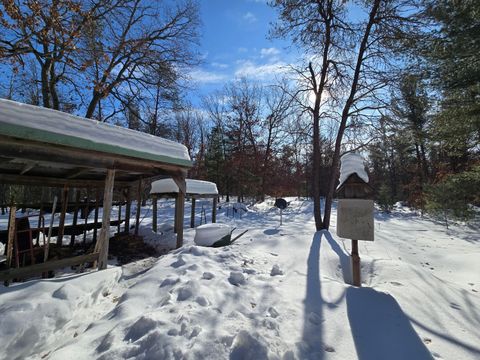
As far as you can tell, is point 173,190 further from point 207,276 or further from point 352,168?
point 352,168

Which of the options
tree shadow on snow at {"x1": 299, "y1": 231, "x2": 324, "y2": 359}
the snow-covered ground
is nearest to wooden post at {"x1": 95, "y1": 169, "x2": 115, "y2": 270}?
the snow-covered ground

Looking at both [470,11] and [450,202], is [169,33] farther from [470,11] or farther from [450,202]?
[450,202]

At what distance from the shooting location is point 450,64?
6398mm

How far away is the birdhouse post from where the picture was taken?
4.53 meters

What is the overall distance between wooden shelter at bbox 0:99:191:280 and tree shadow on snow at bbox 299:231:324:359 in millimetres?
3601

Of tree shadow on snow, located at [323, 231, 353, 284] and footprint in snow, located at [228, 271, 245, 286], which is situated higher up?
footprint in snow, located at [228, 271, 245, 286]

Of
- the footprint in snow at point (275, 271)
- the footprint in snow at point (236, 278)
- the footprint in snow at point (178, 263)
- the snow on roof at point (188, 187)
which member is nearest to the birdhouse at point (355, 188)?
the footprint in snow at point (275, 271)

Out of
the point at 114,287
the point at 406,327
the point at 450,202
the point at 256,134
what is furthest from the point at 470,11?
the point at 256,134

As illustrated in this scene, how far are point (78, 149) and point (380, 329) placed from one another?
5.04m

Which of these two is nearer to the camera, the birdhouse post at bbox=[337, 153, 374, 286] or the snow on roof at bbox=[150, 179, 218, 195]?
the birdhouse post at bbox=[337, 153, 374, 286]

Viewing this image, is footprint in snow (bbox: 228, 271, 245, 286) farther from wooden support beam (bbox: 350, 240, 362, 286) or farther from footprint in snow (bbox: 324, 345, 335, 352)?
wooden support beam (bbox: 350, 240, 362, 286)

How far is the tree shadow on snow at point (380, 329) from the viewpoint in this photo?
2.76m

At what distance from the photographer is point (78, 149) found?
14.4 ft

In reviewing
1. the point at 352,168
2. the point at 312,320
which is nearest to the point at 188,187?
the point at 352,168
